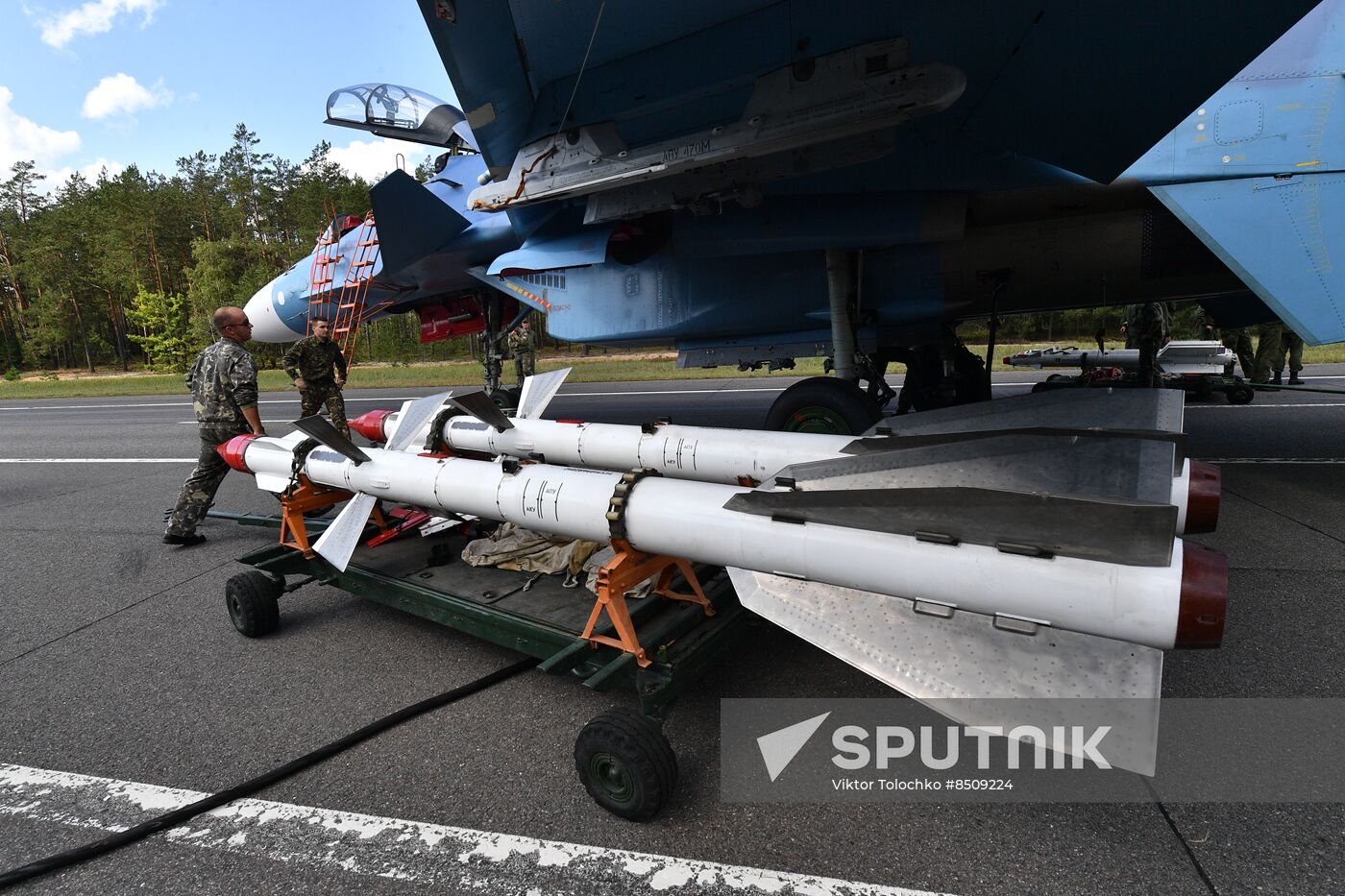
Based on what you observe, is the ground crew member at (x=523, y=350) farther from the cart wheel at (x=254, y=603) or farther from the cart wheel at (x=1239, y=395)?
the cart wheel at (x=1239, y=395)

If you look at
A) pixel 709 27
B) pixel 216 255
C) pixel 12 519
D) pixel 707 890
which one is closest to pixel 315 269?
pixel 12 519

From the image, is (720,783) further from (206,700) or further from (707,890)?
(206,700)

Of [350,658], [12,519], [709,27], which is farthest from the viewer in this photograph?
[12,519]

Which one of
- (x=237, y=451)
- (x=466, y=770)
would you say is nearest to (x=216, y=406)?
(x=237, y=451)

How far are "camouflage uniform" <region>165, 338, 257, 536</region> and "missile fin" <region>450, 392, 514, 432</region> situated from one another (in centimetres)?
263

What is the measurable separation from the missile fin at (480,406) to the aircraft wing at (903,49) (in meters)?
2.03

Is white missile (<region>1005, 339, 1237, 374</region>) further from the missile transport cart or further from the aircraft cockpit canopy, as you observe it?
the aircraft cockpit canopy

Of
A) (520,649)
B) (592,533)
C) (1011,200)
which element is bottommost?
(520,649)

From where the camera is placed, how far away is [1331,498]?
4555 millimetres

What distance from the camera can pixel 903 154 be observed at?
4.58 meters

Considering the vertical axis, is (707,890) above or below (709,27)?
below

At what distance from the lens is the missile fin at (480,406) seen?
132 inches

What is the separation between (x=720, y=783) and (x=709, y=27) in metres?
3.78

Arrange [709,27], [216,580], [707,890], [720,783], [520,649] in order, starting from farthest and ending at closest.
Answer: [216,580] → [709,27] → [520,649] → [720,783] → [707,890]
